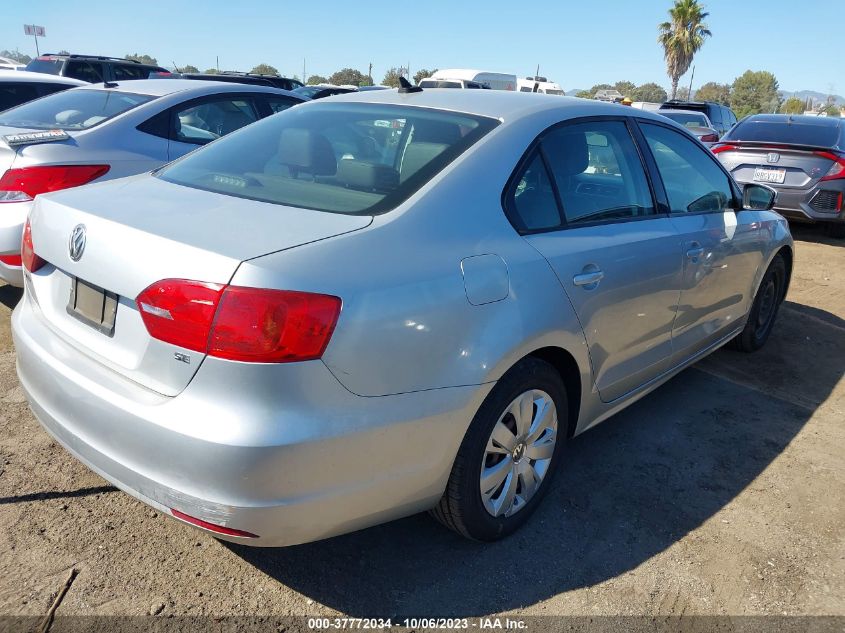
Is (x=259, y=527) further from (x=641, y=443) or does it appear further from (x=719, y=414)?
(x=719, y=414)

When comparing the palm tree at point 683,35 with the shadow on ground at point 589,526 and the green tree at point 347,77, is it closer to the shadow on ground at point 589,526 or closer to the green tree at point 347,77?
the green tree at point 347,77

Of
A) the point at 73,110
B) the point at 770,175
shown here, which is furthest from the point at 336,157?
the point at 770,175

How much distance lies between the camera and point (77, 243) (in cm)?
224

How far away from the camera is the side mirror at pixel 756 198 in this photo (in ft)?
14.1

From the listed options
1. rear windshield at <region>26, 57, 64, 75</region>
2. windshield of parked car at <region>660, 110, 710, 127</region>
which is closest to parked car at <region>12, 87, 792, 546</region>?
windshield of parked car at <region>660, 110, 710, 127</region>

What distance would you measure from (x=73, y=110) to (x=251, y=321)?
15.4ft

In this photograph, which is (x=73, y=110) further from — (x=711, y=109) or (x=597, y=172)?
(x=711, y=109)

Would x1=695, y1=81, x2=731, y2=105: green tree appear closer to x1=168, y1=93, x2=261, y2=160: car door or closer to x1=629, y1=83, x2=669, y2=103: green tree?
x1=629, y1=83, x2=669, y2=103: green tree

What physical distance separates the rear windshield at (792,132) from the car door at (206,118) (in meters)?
6.80

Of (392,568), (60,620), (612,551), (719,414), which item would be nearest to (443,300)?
(392,568)

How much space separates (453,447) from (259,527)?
67 centimetres

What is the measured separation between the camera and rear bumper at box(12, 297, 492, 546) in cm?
186

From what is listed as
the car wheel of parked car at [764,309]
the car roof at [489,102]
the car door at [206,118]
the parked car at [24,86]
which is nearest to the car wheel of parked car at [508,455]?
the car roof at [489,102]

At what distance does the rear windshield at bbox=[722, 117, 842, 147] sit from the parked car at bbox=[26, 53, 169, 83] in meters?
10.7
